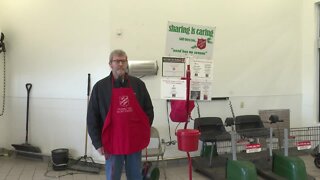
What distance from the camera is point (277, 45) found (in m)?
5.43

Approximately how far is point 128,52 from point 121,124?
81.6 inches

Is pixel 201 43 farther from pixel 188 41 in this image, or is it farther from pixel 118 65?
pixel 118 65

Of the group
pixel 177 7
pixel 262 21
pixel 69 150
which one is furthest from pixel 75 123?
pixel 262 21

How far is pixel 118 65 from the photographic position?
2.55 m

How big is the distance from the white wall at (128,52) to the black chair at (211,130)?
0.32 metres

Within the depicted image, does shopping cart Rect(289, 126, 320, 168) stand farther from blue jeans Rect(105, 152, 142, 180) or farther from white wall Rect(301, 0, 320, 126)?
blue jeans Rect(105, 152, 142, 180)

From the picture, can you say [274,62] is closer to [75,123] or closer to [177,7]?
[177,7]

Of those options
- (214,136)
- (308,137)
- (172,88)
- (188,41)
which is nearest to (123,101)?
(172,88)

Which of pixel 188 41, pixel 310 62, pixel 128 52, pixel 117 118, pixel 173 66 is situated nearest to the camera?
pixel 117 118

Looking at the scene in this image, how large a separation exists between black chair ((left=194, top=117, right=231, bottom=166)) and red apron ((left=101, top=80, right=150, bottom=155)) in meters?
1.85

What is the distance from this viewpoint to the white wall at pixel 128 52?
14.7ft

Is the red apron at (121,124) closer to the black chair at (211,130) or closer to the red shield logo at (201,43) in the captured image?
the red shield logo at (201,43)

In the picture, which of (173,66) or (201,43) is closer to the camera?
(173,66)

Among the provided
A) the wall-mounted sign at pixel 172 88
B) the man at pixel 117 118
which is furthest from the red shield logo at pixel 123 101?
the wall-mounted sign at pixel 172 88
